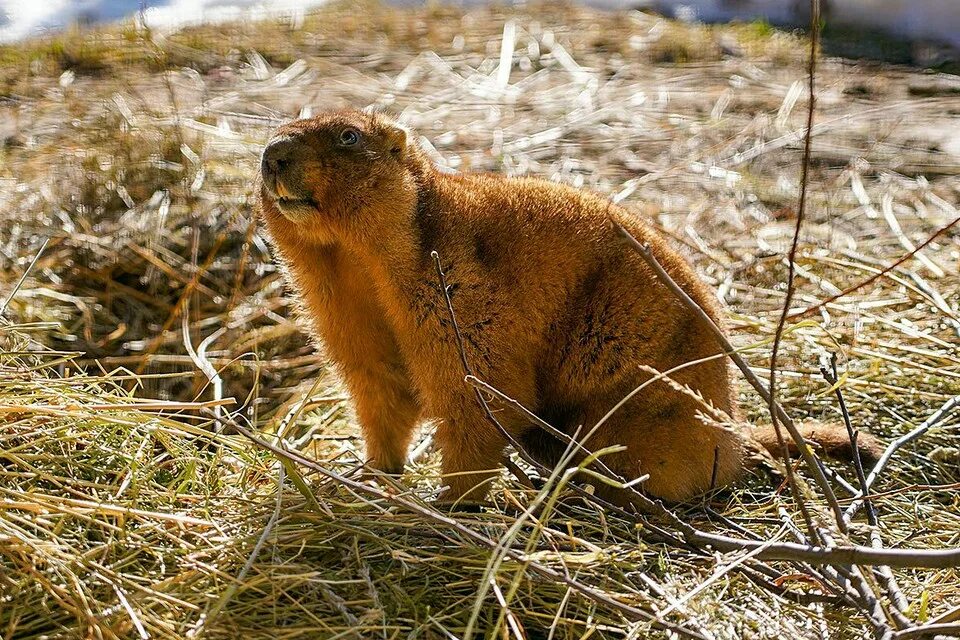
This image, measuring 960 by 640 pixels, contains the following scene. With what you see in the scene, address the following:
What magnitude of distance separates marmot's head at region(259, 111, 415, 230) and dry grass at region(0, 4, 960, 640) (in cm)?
96

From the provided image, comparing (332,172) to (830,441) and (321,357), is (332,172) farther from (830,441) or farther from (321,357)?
(830,441)

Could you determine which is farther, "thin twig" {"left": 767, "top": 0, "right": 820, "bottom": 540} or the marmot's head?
the marmot's head

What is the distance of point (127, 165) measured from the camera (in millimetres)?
7023

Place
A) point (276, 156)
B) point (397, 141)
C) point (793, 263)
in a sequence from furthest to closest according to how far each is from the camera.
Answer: point (397, 141)
point (276, 156)
point (793, 263)

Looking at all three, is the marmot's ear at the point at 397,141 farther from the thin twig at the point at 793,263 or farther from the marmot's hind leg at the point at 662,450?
the thin twig at the point at 793,263

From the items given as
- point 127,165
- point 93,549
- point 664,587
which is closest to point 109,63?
point 127,165

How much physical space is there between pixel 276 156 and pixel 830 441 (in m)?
2.55

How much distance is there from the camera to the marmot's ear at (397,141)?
393 cm

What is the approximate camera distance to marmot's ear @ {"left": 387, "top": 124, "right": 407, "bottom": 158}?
3932 millimetres

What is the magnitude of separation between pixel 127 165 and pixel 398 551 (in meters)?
4.65

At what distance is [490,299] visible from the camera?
3.90 metres

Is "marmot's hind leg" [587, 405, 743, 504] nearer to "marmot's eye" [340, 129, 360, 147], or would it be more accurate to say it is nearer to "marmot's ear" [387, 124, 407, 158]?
"marmot's ear" [387, 124, 407, 158]

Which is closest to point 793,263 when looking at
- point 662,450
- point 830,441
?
point 662,450

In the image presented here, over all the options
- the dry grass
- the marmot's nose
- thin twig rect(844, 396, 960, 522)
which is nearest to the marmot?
the marmot's nose
